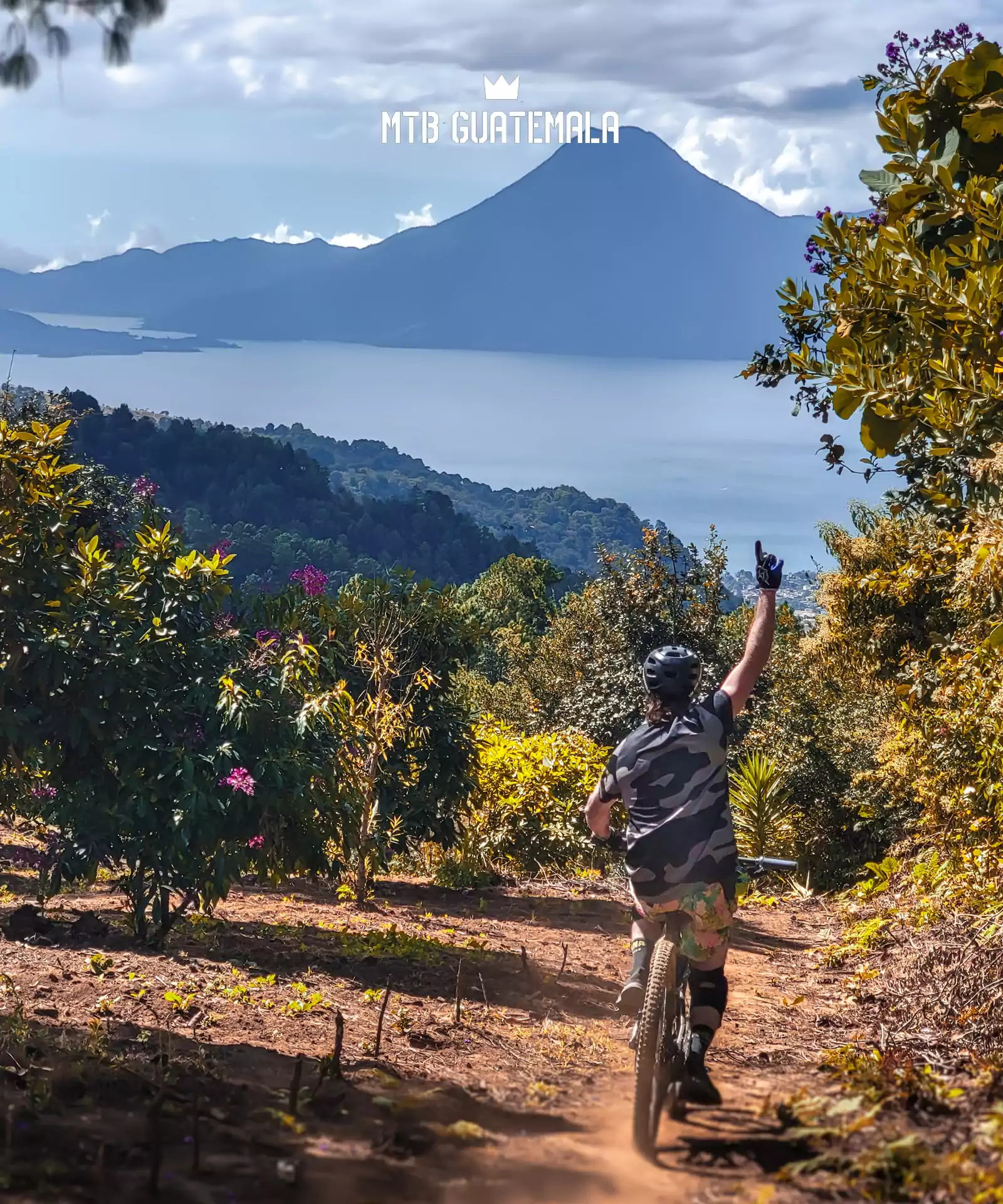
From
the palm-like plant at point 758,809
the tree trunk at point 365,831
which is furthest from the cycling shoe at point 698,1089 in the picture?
the palm-like plant at point 758,809

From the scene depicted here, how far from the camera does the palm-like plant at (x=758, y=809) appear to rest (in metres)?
14.5

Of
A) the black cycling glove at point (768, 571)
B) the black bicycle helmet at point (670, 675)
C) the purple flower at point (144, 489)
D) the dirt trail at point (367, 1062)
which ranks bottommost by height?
the dirt trail at point (367, 1062)

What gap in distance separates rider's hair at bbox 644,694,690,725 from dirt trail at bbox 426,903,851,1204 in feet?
4.26

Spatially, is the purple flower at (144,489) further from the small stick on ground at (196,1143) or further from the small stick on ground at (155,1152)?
the small stick on ground at (155,1152)

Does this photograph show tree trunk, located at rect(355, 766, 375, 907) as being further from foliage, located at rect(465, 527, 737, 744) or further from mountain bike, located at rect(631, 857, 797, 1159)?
foliage, located at rect(465, 527, 737, 744)

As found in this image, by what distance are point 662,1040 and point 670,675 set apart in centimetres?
124

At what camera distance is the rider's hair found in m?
4.59

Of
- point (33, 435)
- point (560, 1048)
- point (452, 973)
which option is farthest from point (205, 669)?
point (560, 1048)

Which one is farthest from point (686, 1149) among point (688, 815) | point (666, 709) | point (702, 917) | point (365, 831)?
point (365, 831)

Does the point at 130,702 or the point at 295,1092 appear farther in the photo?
the point at 130,702

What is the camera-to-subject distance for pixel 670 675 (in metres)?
4.58

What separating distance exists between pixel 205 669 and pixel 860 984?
429 cm

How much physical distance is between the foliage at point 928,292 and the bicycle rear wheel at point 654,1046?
2.84 metres

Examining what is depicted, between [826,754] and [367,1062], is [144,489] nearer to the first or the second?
[367,1062]
